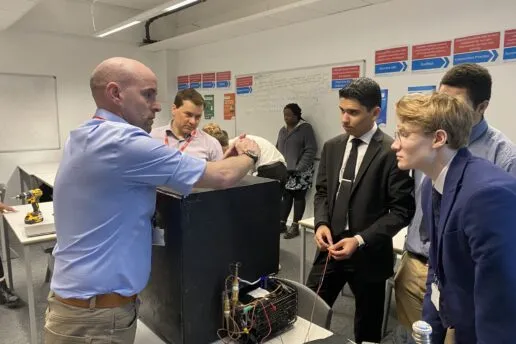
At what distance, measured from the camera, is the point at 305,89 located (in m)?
4.57

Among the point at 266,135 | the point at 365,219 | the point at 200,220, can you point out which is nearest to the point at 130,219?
the point at 200,220

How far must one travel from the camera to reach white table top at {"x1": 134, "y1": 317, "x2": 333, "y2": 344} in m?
1.24

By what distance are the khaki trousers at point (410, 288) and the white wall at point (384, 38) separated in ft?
6.67

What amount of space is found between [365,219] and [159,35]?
582 cm

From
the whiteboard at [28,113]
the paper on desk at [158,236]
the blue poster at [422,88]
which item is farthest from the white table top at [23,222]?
the blue poster at [422,88]

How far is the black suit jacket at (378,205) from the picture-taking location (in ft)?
5.55

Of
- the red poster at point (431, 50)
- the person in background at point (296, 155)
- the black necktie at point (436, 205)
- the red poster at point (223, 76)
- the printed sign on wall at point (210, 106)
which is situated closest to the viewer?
the black necktie at point (436, 205)

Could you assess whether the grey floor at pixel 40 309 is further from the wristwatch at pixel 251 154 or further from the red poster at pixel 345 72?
the red poster at pixel 345 72

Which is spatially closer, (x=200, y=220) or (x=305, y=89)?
(x=200, y=220)

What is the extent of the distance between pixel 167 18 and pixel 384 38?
4154 millimetres

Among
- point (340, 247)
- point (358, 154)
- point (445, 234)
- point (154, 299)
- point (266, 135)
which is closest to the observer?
point (445, 234)

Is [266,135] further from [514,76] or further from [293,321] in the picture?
[293,321]

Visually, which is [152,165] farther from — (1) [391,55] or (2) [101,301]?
(1) [391,55]

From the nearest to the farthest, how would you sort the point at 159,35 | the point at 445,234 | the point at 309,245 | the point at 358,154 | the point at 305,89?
the point at 445,234 < the point at 358,154 < the point at 309,245 < the point at 305,89 < the point at 159,35
